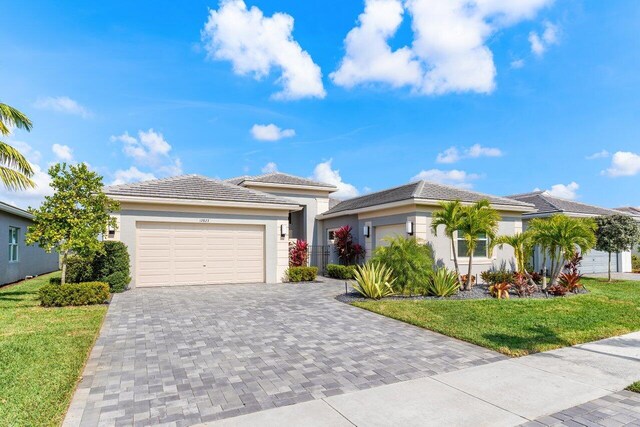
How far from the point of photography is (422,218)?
14.5 meters

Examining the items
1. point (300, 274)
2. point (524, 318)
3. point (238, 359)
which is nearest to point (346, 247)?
point (300, 274)

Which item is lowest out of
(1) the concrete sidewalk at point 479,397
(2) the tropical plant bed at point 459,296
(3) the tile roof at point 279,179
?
(2) the tropical plant bed at point 459,296

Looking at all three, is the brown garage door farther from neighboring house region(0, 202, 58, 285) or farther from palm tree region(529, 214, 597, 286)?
palm tree region(529, 214, 597, 286)

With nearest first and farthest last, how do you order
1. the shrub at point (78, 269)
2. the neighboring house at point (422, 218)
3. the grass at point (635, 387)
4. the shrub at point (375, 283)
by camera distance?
the grass at point (635, 387), the shrub at point (375, 283), the shrub at point (78, 269), the neighboring house at point (422, 218)

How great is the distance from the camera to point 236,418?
3.73 meters

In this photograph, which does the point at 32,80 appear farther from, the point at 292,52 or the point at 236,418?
the point at 236,418

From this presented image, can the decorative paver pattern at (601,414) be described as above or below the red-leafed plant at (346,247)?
below

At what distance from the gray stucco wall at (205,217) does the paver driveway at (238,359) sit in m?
4.14

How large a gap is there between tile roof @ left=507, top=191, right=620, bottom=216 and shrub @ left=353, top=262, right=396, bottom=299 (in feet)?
40.2

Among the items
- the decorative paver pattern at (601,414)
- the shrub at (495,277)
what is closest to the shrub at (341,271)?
the shrub at (495,277)

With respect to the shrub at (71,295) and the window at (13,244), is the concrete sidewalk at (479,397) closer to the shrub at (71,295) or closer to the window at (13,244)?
the shrub at (71,295)

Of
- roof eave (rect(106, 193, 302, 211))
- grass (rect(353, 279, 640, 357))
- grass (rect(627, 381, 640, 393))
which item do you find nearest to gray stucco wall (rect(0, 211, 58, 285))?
roof eave (rect(106, 193, 302, 211))

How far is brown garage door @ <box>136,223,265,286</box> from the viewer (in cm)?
1368

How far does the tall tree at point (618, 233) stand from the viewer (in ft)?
52.6
